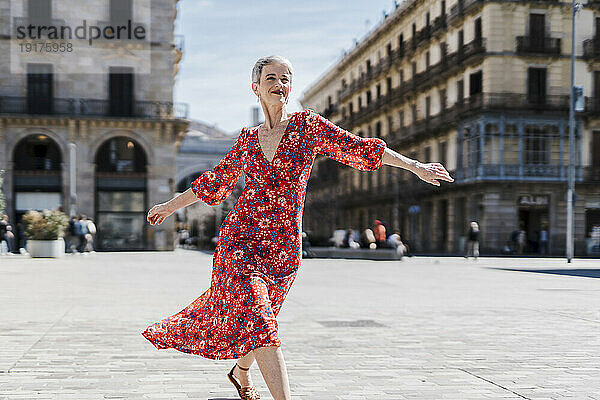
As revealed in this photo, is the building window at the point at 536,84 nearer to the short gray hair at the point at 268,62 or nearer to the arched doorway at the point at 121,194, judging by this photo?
the arched doorway at the point at 121,194

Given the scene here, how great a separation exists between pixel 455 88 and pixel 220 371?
39.8 metres

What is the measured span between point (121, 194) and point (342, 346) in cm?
3090

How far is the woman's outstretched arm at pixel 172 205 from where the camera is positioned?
4.22 metres

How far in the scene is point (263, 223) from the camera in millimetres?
3938

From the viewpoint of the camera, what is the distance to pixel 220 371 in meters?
5.83

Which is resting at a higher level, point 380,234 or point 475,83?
point 475,83

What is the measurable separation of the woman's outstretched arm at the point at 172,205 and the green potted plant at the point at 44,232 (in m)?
22.2

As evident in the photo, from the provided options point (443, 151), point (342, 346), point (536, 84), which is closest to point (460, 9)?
point (536, 84)

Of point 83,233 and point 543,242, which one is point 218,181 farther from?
point 543,242

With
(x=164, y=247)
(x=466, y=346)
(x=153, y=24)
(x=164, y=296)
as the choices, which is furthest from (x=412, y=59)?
(x=466, y=346)

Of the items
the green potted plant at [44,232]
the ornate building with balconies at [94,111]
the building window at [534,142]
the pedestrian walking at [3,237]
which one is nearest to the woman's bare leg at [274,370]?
the green potted plant at [44,232]

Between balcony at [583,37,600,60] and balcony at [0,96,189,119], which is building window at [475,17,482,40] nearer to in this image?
balcony at [583,37,600,60]

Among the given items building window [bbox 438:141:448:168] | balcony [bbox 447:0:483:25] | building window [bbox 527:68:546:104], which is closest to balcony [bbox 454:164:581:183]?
building window [bbox 527:68:546:104]

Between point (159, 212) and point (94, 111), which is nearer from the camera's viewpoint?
point (159, 212)
